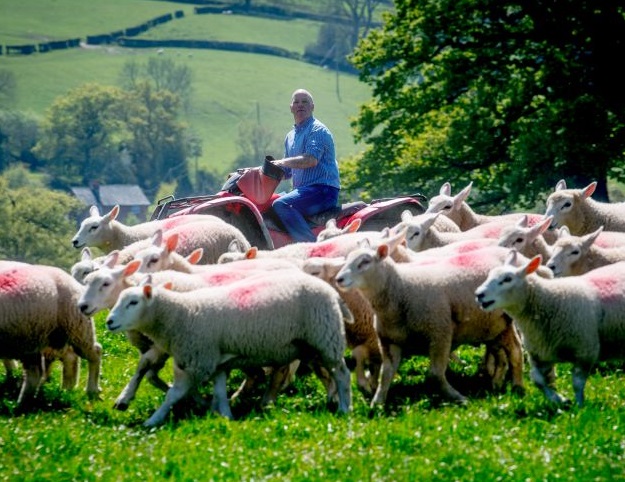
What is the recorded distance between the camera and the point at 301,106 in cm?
1459

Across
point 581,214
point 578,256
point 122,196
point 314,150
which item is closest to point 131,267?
point 578,256

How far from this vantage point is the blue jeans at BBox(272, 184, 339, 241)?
14.9 m

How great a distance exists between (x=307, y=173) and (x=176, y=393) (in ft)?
19.3

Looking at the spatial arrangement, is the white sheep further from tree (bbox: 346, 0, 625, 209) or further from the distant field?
the distant field

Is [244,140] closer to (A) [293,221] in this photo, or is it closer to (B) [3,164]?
(B) [3,164]

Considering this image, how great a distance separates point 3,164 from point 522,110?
75.8 metres

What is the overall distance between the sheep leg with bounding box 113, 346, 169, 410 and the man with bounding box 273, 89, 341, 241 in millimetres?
4618

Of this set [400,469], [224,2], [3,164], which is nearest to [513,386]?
[400,469]

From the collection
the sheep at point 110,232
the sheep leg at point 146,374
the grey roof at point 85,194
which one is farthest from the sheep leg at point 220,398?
the grey roof at point 85,194

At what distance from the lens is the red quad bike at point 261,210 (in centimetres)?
1498

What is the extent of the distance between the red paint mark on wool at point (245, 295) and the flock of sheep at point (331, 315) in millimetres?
17

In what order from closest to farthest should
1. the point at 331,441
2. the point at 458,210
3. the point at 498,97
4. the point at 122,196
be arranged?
the point at 331,441
the point at 458,210
the point at 498,97
the point at 122,196

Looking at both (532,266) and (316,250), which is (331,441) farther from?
(316,250)

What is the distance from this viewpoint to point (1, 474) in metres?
8.12
